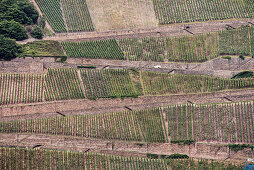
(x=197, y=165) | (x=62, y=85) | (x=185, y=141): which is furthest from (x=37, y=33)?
(x=197, y=165)

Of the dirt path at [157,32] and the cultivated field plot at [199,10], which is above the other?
the cultivated field plot at [199,10]

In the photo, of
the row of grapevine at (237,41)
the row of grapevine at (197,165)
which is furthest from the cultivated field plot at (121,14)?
the row of grapevine at (197,165)

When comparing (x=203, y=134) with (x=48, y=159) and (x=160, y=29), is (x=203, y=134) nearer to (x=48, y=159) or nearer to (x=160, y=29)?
(x=160, y=29)

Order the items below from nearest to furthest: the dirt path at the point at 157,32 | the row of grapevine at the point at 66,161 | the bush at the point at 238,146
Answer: the row of grapevine at the point at 66,161 < the bush at the point at 238,146 < the dirt path at the point at 157,32

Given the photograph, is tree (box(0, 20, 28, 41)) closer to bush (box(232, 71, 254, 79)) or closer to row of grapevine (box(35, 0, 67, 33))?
row of grapevine (box(35, 0, 67, 33))

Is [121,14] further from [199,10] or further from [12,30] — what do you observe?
[12,30]

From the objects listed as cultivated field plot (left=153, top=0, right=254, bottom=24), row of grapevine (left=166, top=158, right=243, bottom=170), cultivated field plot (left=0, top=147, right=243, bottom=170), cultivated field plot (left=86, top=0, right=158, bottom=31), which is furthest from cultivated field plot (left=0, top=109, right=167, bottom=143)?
cultivated field plot (left=153, top=0, right=254, bottom=24)

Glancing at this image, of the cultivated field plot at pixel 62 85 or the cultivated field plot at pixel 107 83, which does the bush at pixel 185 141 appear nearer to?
the cultivated field plot at pixel 107 83

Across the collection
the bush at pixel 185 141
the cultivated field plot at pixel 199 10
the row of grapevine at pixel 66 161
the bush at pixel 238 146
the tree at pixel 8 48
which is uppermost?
the cultivated field plot at pixel 199 10
